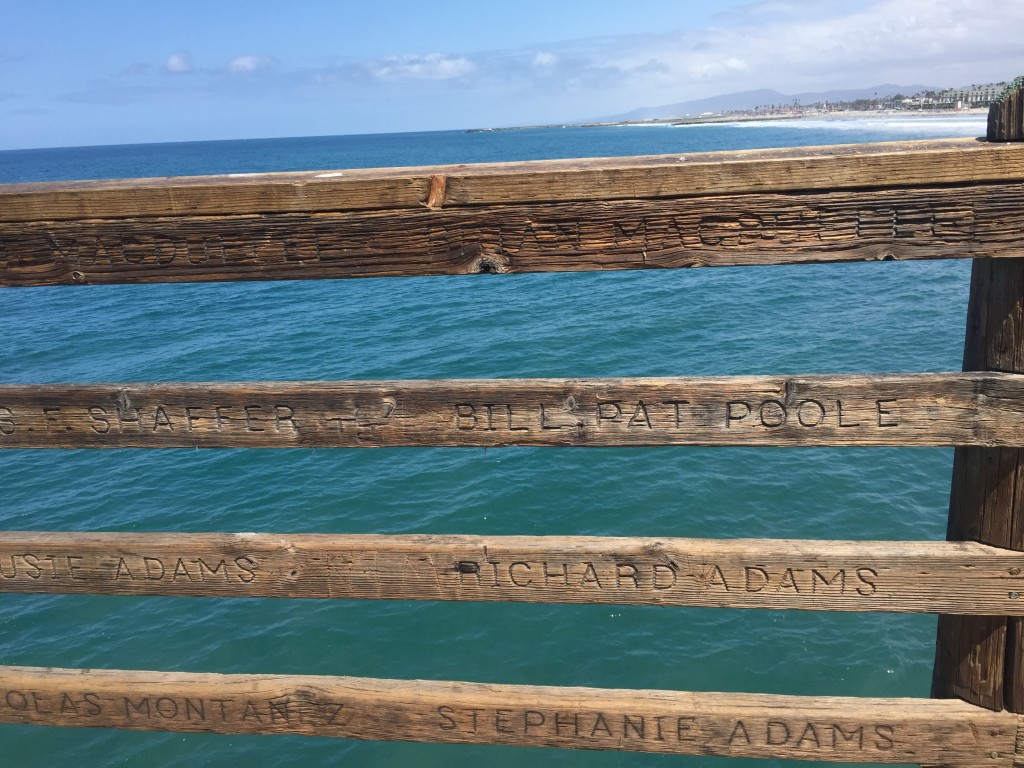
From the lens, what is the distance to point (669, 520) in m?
10.4

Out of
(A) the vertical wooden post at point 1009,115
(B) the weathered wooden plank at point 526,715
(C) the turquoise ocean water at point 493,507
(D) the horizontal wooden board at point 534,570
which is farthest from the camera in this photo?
(C) the turquoise ocean water at point 493,507

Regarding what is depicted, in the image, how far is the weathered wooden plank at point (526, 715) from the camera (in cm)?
231

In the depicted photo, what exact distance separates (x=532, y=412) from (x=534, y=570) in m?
0.51

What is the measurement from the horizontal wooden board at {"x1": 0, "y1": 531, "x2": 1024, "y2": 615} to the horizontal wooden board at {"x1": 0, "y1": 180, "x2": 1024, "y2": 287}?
0.84m

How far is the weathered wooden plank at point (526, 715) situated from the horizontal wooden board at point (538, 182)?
1.55 m

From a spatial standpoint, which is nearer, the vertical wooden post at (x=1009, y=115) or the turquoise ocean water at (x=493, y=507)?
the vertical wooden post at (x=1009, y=115)

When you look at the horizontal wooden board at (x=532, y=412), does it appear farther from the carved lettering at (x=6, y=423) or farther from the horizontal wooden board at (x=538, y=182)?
the horizontal wooden board at (x=538, y=182)

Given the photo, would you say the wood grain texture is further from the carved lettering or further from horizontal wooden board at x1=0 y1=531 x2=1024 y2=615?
the carved lettering

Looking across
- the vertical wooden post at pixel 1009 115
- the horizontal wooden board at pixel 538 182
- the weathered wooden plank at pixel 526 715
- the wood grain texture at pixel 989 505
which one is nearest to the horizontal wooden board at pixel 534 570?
the wood grain texture at pixel 989 505

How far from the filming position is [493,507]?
37.2 feet

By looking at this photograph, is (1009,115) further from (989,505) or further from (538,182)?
(538,182)

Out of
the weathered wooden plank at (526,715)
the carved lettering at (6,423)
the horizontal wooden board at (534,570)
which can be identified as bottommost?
the weathered wooden plank at (526,715)

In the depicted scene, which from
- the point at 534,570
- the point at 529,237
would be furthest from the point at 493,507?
the point at 529,237

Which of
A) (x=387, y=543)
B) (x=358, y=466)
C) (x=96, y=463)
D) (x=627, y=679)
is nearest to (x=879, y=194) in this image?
(x=387, y=543)
